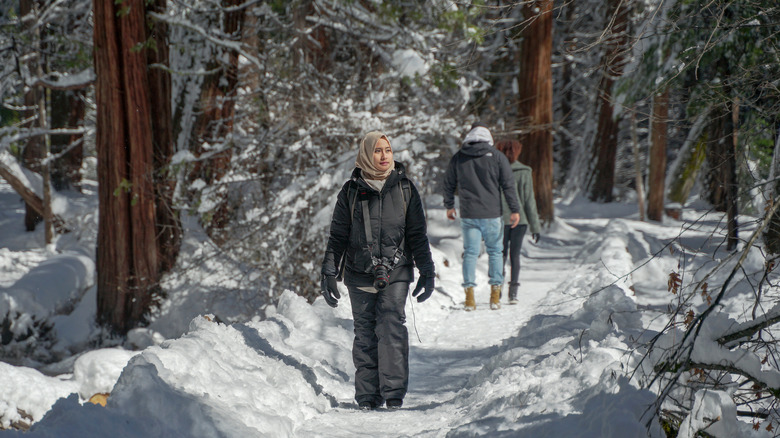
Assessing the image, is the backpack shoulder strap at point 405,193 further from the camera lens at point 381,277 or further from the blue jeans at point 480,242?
the blue jeans at point 480,242

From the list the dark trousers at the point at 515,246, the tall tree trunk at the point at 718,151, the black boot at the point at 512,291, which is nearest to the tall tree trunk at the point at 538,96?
the tall tree trunk at the point at 718,151

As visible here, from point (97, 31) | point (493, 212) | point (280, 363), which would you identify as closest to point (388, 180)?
point (280, 363)

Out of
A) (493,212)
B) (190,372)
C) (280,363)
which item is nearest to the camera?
(190,372)

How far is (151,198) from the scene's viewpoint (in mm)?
10039

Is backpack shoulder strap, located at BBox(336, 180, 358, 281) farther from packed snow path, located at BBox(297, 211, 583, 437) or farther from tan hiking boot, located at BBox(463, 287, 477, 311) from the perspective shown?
tan hiking boot, located at BBox(463, 287, 477, 311)

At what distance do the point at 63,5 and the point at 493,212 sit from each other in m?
13.7

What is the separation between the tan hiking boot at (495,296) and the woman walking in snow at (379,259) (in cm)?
317

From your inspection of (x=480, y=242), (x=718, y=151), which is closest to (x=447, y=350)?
(x=480, y=242)

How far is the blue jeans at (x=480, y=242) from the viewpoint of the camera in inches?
291

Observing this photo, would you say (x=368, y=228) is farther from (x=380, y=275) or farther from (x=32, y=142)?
(x=32, y=142)

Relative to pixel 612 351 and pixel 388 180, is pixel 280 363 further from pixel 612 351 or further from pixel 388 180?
pixel 612 351

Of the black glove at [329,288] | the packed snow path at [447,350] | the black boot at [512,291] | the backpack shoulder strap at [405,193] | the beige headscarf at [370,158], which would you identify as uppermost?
the beige headscarf at [370,158]

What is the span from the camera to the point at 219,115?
10992 mm

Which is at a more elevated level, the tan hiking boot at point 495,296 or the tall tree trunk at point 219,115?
the tall tree trunk at point 219,115
